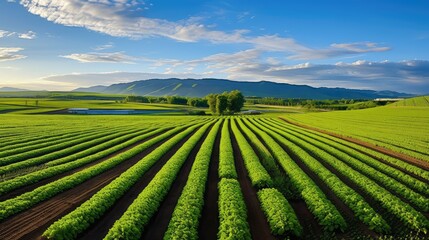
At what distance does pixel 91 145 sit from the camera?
3712 cm

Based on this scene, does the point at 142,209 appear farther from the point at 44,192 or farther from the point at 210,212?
the point at 44,192

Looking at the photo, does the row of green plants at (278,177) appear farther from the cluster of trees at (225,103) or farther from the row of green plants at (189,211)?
the cluster of trees at (225,103)

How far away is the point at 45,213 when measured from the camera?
15352mm

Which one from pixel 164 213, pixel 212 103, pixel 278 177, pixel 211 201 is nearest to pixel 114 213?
pixel 164 213

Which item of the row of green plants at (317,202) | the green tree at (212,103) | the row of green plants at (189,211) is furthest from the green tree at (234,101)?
the row of green plants at (189,211)

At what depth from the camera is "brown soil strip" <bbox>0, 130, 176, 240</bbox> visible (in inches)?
530

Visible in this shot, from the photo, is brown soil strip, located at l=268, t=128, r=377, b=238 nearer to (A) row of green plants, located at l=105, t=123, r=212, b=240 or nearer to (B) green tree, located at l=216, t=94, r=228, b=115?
(A) row of green plants, located at l=105, t=123, r=212, b=240

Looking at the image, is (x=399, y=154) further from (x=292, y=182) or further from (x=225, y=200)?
(x=225, y=200)

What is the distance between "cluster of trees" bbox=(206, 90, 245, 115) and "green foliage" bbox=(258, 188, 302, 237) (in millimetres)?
117737

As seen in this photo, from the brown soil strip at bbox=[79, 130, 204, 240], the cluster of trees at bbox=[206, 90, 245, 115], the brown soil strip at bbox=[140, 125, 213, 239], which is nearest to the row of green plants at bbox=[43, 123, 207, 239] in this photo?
the brown soil strip at bbox=[79, 130, 204, 240]

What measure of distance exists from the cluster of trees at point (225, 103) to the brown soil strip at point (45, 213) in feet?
374

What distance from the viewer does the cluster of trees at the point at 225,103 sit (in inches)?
5295

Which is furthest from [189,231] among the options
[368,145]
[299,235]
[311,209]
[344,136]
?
[344,136]

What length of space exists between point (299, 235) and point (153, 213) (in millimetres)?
6863
